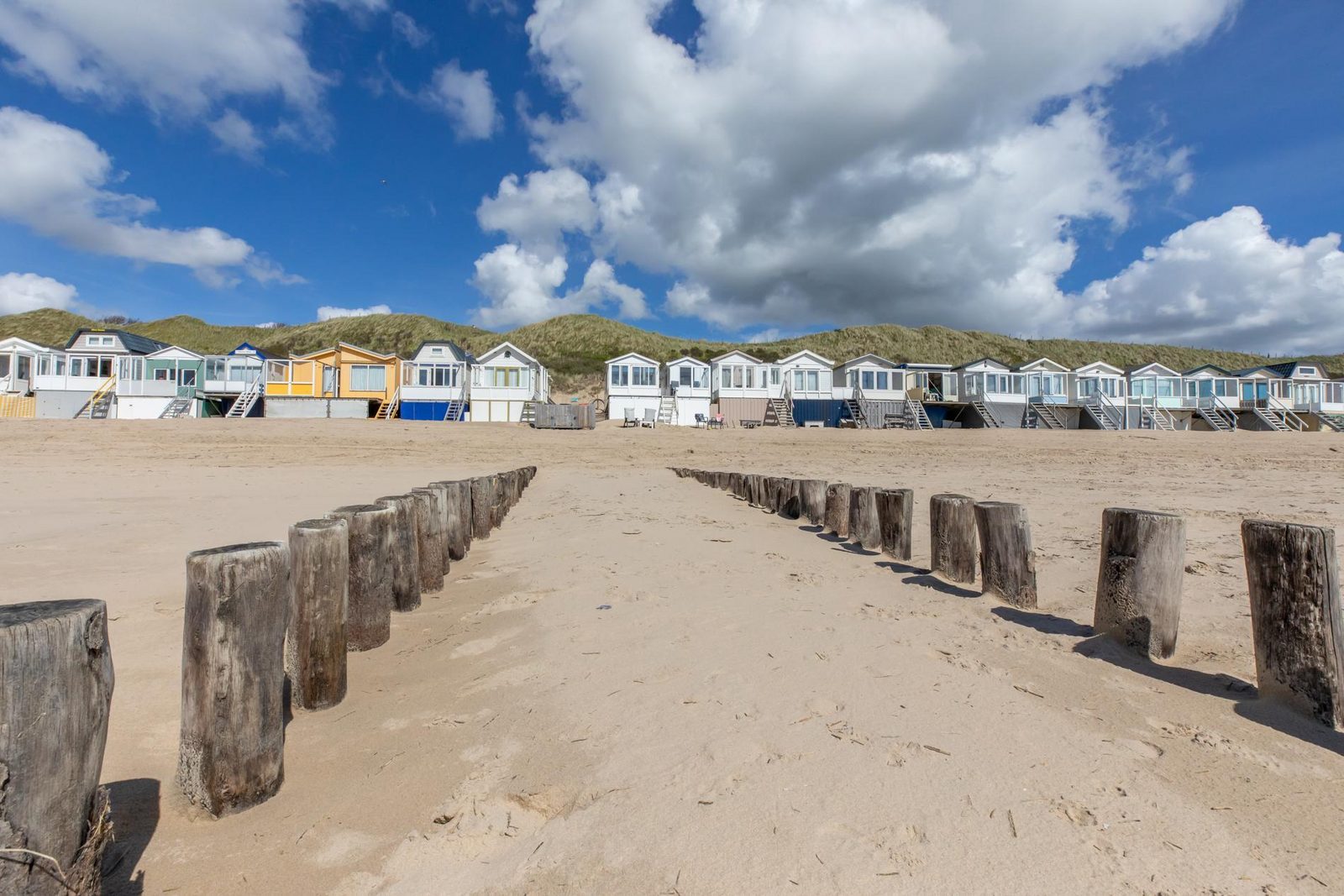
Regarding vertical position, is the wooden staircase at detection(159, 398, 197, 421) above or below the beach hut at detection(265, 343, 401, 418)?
below

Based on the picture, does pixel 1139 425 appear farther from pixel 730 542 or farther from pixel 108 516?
pixel 108 516

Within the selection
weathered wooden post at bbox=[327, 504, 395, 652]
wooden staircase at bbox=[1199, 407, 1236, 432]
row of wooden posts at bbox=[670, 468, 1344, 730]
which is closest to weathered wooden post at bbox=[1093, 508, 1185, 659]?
row of wooden posts at bbox=[670, 468, 1344, 730]

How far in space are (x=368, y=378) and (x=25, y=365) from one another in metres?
22.5

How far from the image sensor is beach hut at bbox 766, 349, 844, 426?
4481 centimetres

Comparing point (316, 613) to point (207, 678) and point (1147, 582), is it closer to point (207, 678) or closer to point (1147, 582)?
point (207, 678)

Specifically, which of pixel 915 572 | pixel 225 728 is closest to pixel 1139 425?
pixel 915 572

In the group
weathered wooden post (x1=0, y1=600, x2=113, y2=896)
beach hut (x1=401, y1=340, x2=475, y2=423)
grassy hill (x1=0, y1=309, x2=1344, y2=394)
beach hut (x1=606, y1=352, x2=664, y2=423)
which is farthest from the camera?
grassy hill (x1=0, y1=309, x2=1344, y2=394)

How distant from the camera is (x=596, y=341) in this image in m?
76.4

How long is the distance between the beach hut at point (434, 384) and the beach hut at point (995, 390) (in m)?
35.2

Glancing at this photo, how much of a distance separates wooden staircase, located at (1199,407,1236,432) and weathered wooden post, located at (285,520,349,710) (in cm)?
5772

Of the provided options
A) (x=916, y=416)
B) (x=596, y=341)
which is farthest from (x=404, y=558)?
(x=596, y=341)

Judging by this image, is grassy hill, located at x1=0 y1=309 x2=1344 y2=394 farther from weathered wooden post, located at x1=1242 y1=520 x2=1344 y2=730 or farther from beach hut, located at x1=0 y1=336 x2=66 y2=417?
weathered wooden post, located at x1=1242 y1=520 x2=1344 y2=730

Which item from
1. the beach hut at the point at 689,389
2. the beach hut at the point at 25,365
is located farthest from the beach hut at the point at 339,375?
the beach hut at the point at 689,389

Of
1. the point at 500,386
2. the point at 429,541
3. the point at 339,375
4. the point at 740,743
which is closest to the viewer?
the point at 740,743
